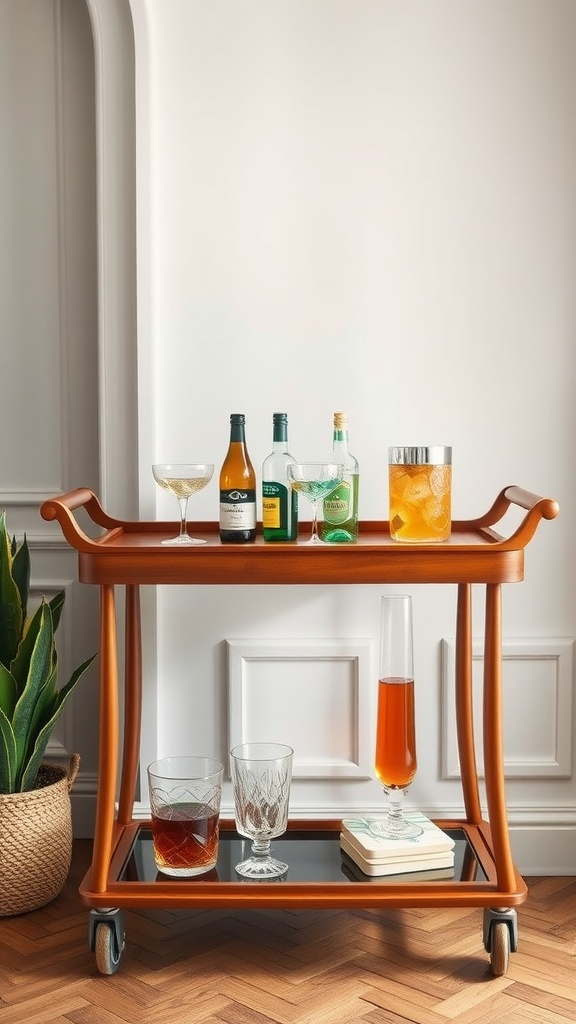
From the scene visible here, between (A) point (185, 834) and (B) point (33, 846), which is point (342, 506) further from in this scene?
(B) point (33, 846)

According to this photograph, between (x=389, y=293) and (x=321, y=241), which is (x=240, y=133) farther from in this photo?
(x=389, y=293)

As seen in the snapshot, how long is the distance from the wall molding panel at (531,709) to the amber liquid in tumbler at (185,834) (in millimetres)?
697

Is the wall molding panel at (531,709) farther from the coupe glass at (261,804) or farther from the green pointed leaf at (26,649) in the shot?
the green pointed leaf at (26,649)

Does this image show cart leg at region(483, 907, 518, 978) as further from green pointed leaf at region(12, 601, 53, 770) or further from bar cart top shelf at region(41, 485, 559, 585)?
green pointed leaf at region(12, 601, 53, 770)

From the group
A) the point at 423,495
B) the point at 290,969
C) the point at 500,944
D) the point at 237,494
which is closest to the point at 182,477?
Answer: the point at 237,494

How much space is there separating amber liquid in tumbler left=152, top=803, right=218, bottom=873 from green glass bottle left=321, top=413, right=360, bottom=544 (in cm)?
59

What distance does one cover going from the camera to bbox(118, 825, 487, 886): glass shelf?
1985mm

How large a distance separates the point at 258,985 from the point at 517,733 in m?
0.88

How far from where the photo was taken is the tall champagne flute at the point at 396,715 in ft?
7.00

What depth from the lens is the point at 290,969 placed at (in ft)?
6.56

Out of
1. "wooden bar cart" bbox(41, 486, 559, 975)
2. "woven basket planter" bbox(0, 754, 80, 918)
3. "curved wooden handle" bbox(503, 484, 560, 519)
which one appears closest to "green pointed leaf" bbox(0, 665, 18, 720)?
"woven basket planter" bbox(0, 754, 80, 918)

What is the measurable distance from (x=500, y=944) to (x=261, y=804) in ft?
1.71

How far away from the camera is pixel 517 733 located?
2.47m

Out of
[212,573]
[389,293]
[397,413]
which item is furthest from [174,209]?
[212,573]
